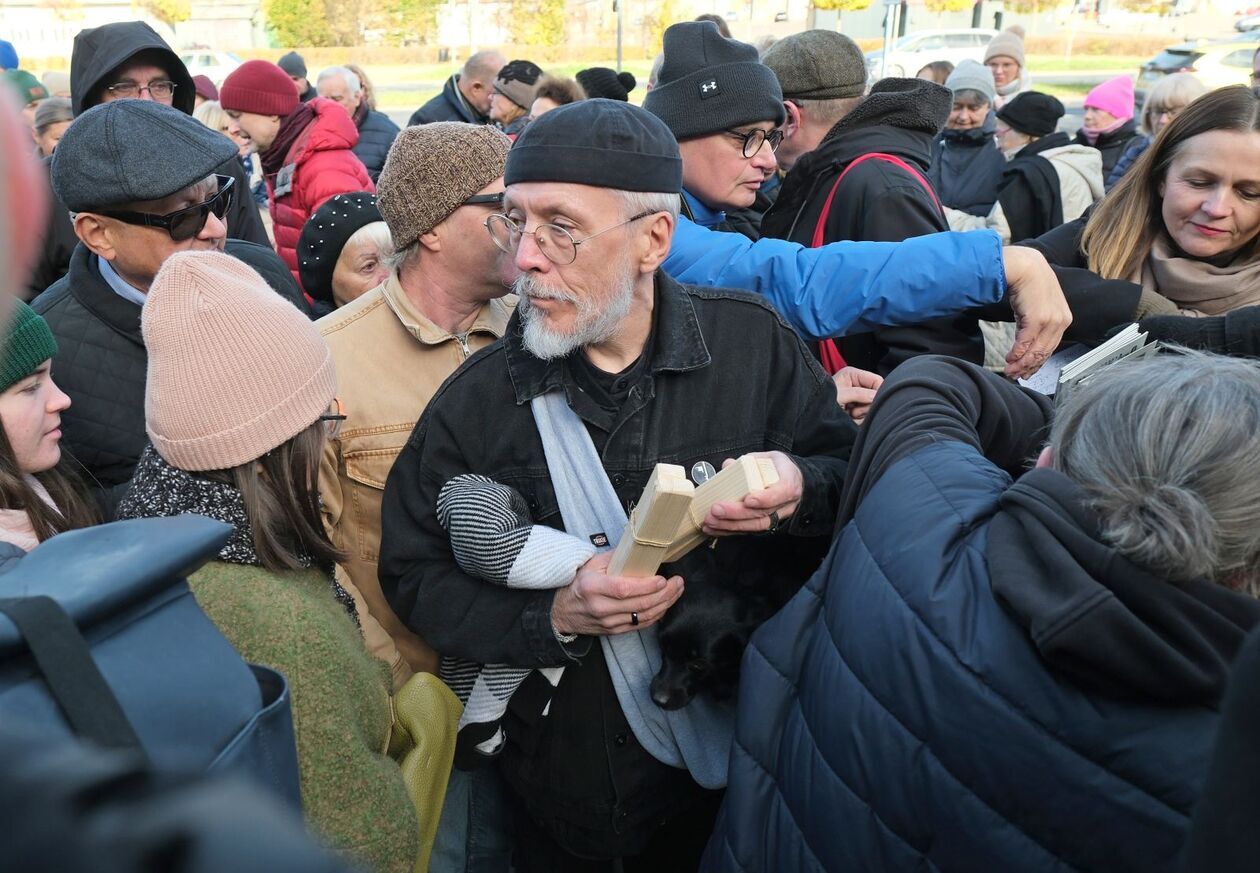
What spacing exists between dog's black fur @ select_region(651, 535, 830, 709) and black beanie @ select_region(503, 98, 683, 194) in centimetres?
80

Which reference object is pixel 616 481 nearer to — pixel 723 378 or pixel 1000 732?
pixel 723 378

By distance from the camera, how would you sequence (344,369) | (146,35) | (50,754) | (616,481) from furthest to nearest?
(146,35) < (344,369) < (616,481) < (50,754)

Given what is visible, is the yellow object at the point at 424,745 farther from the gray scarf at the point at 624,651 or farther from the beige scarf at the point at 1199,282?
the beige scarf at the point at 1199,282

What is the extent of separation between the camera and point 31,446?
205 cm

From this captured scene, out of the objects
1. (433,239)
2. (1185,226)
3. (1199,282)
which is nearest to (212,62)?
(433,239)

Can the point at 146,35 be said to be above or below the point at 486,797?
above

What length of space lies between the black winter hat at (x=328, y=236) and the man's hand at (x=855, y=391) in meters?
1.87

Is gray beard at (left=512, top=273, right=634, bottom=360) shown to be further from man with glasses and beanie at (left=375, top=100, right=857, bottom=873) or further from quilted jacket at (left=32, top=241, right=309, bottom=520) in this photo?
quilted jacket at (left=32, top=241, right=309, bottom=520)

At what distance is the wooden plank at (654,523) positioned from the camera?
1.60m

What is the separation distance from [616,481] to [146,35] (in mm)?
3145

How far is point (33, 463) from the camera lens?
206 centimetres

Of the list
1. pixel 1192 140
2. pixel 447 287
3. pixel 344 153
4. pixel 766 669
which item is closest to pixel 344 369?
pixel 447 287

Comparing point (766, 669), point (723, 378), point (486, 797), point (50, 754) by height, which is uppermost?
point (50, 754)

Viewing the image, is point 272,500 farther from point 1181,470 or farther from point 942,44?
point 942,44
